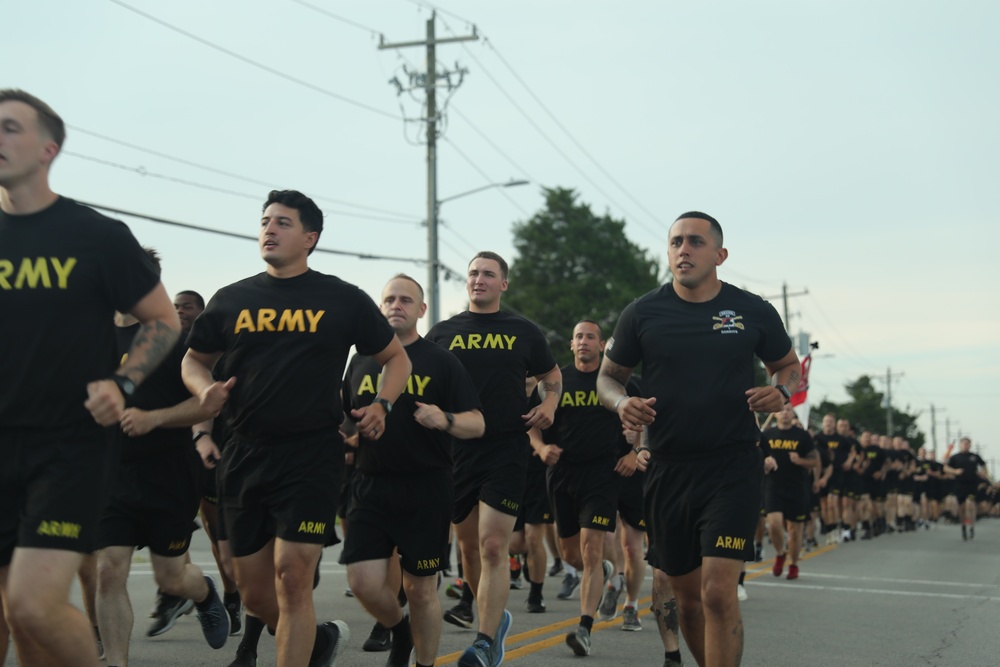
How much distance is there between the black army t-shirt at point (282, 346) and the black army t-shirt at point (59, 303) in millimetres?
1404

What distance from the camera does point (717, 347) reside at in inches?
256

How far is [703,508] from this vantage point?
633 cm

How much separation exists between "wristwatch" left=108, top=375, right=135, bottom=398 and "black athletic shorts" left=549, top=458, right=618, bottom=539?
Result: 6.14 m

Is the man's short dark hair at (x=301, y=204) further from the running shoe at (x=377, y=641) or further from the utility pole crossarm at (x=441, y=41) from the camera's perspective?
the utility pole crossarm at (x=441, y=41)

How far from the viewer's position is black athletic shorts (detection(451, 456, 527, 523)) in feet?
27.5

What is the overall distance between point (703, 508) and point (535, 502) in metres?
5.94

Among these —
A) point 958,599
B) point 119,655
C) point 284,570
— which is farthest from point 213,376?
point 958,599

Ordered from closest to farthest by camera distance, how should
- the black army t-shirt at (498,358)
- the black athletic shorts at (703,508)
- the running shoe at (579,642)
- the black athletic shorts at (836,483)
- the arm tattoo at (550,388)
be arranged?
the black athletic shorts at (703,508), the running shoe at (579,642), the black army t-shirt at (498,358), the arm tattoo at (550,388), the black athletic shorts at (836,483)

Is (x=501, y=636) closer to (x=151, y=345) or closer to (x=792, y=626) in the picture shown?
(x=151, y=345)

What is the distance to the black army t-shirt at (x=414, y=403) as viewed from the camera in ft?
24.4

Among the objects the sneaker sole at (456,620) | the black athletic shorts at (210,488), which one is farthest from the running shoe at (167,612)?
the sneaker sole at (456,620)

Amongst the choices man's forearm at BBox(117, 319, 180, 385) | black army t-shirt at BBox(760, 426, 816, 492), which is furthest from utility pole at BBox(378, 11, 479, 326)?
man's forearm at BBox(117, 319, 180, 385)

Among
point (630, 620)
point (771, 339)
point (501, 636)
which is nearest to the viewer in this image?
point (771, 339)

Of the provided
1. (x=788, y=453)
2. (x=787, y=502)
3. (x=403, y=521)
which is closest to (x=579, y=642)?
(x=403, y=521)
